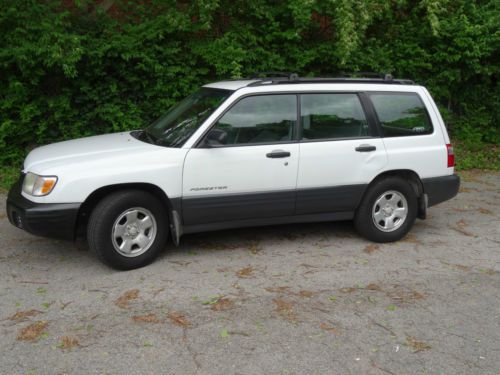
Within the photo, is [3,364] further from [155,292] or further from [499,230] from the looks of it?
[499,230]

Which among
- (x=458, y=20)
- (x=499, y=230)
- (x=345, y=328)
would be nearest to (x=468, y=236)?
(x=499, y=230)

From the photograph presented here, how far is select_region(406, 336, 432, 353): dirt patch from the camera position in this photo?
404 centimetres

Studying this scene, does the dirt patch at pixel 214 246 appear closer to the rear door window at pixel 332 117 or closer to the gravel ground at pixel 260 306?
the gravel ground at pixel 260 306

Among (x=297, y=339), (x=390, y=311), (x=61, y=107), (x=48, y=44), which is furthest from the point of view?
(x=61, y=107)

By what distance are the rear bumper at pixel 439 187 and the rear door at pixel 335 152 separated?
0.66m

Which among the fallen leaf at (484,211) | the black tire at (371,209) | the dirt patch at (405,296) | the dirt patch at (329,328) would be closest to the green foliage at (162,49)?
the fallen leaf at (484,211)

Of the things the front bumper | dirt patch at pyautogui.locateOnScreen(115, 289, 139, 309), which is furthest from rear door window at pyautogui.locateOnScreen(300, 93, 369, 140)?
the front bumper

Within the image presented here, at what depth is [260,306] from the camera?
467 centimetres

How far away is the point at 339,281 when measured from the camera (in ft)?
17.2

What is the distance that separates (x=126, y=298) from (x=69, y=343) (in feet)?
2.66

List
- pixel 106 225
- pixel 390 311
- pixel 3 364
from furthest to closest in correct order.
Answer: pixel 106 225
pixel 390 311
pixel 3 364

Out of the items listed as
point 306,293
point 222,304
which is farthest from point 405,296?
point 222,304

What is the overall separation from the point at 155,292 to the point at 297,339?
4.63 feet

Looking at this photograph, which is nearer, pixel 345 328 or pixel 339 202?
A: pixel 345 328
